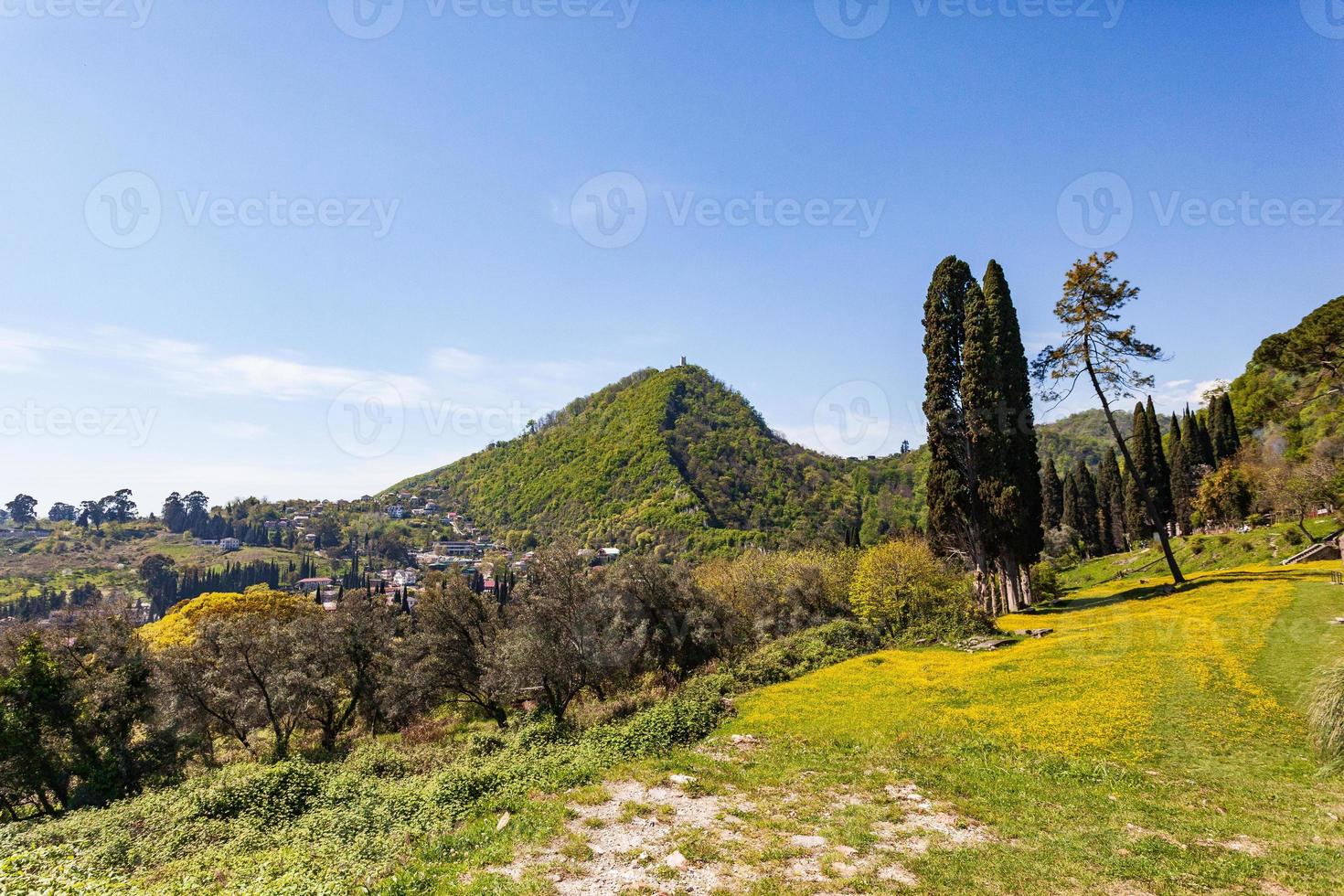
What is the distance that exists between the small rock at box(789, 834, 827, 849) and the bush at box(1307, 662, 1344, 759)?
34.9ft

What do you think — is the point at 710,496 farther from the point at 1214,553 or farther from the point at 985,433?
the point at 985,433

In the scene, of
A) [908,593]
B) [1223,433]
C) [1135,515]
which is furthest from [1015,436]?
[1223,433]

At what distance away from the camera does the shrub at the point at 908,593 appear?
110ft

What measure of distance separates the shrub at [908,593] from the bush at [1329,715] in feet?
64.5

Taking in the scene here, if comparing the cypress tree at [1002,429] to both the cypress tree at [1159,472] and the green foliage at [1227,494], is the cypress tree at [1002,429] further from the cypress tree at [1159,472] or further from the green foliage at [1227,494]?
the green foliage at [1227,494]

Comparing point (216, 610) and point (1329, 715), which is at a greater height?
point (216, 610)

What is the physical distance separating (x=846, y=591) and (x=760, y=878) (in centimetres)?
3280

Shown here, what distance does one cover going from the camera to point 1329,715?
1232 cm

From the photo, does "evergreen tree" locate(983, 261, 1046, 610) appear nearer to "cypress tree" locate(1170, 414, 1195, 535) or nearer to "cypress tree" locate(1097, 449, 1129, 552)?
"cypress tree" locate(1170, 414, 1195, 535)

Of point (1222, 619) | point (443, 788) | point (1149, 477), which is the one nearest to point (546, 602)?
point (443, 788)

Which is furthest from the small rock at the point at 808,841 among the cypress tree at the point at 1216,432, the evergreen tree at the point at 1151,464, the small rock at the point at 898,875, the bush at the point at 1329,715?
the cypress tree at the point at 1216,432

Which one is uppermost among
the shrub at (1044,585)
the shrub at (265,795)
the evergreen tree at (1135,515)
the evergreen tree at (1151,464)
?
the evergreen tree at (1151,464)

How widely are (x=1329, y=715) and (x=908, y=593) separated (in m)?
22.9

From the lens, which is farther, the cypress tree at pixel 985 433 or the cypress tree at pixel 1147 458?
the cypress tree at pixel 1147 458
